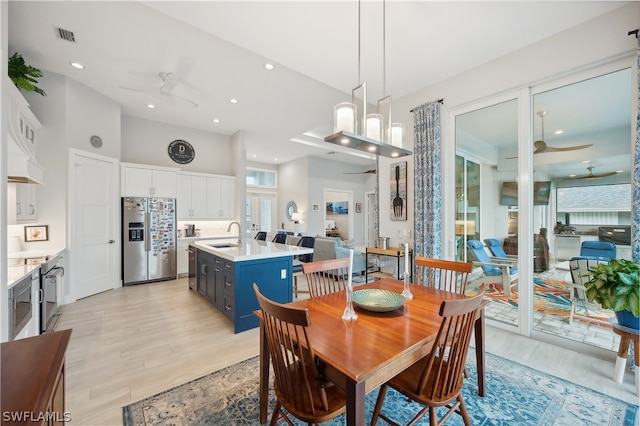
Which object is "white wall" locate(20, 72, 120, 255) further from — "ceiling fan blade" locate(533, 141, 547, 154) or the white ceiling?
"ceiling fan blade" locate(533, 141, 547, 154)

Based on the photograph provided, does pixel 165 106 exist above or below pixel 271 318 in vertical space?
above

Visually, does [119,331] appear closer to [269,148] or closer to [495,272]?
[495,272]

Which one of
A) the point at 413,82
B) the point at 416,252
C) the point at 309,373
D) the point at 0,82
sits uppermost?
the point at 413,82

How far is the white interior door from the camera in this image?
396 cm

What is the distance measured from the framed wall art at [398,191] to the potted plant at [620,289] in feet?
7.26

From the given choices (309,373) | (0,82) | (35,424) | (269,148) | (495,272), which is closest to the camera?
(35,424)

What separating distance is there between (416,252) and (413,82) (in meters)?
2.41

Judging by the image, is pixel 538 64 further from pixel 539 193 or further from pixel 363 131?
pixel 363 131

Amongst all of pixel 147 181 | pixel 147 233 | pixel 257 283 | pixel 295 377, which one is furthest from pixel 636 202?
pixel 147 181

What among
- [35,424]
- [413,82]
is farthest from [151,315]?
[413,82]

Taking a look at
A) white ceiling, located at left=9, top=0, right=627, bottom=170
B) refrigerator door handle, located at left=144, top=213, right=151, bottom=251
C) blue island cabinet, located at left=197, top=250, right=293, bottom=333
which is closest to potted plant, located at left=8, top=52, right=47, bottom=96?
white ceiling, located at left=9, top=0, right=627, bottom=170

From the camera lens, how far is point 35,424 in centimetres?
68

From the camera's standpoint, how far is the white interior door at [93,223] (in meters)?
3.96

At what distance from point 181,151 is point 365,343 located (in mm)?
6071
